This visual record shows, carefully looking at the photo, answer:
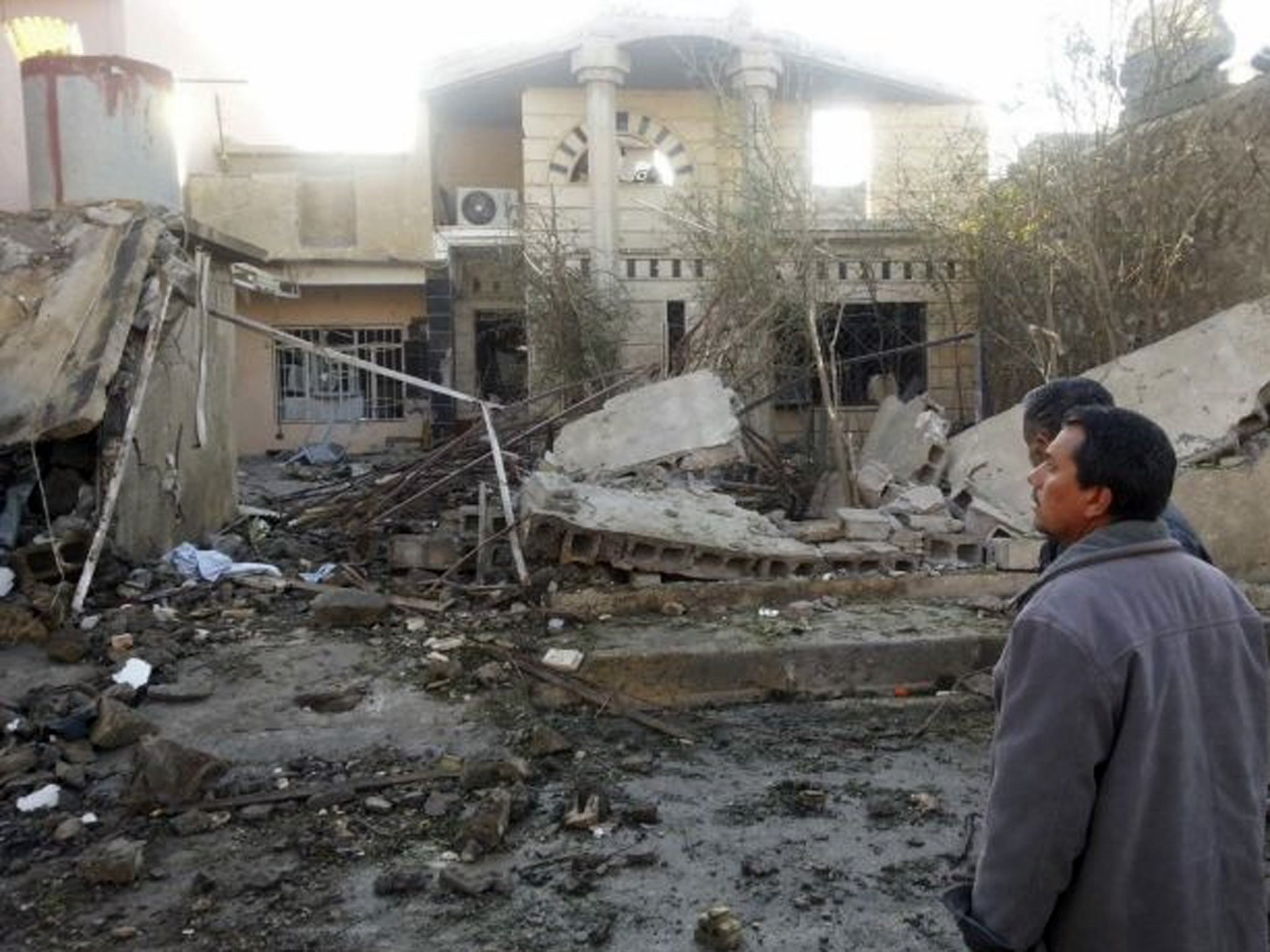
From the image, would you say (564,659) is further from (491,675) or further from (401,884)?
(401,884)

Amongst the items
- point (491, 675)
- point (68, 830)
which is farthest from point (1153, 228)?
point (68, 830)

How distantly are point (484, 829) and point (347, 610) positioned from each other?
3022 millimetres

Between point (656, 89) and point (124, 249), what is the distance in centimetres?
1192

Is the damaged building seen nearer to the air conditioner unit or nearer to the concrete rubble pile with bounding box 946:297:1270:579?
the concrete rubble pile with bounding box 946:297:1270:579

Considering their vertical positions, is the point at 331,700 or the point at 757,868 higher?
the point at 331,700

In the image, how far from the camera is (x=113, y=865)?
375 centimetres

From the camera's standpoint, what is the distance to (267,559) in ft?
27.3

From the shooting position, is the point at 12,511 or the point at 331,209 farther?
the point at 331,209

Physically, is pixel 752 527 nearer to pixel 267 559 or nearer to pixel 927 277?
pixel 267 559

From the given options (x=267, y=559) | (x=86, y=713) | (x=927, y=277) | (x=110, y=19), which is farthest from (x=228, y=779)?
(x=110, y=19)

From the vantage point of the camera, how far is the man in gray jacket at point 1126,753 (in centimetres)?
172

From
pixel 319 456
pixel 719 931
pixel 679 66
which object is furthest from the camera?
pixel 679 66

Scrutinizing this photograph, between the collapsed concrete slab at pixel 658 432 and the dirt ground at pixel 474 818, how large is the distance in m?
2.60

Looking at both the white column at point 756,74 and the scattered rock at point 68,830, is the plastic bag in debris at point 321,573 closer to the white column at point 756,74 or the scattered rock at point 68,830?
the scattered rock at point 68,830
